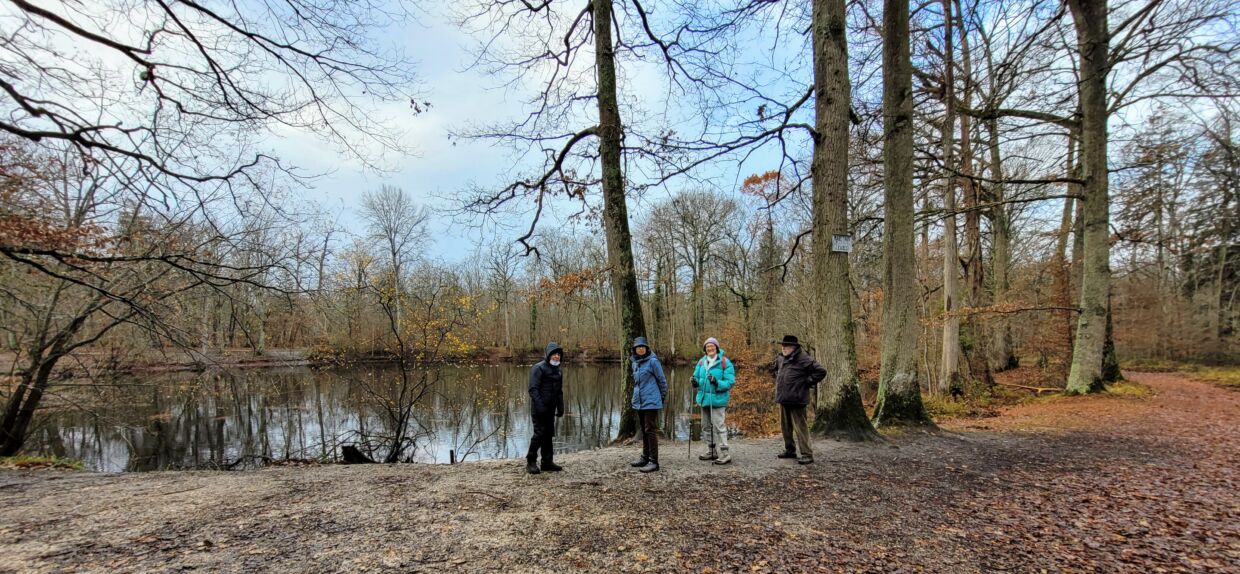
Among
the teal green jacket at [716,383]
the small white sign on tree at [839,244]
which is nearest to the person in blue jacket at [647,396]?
the teal green jacket at [716,383]

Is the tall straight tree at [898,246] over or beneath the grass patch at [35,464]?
over

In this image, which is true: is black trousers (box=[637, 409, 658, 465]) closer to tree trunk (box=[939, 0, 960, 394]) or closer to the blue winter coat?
the blue winter coat

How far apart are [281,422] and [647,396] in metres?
14.5

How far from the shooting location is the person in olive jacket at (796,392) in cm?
561

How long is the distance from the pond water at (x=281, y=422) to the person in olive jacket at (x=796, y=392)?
5.88 meters

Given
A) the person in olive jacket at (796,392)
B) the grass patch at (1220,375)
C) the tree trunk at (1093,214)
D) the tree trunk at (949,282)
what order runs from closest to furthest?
1. the person in olive jacket at (796,392)
2. the tree trunk at (1093,214)
3. the tree trunk at (949,282)
4. the grass patch at (1220,375)

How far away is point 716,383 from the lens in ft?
18.8

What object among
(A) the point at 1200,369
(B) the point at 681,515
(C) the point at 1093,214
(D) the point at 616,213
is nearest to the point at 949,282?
(C) the point at 1093,214

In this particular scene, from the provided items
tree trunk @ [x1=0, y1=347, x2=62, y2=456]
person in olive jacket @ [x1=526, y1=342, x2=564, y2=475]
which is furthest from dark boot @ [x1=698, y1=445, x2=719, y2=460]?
tree trunk @ [x1=0, y1=347, x2=62, y2=456]

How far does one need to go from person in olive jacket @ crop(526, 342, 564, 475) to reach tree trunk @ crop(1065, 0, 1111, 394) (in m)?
11.0

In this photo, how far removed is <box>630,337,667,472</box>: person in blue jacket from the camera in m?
5.52

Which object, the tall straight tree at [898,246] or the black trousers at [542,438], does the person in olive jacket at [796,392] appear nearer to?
the tall straight tree at [898,246]

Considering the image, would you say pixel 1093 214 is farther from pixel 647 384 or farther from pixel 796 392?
pixel 647 384

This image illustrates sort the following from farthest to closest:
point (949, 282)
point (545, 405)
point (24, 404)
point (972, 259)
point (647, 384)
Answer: point (972, 259), point (949, 282), point (24, 404), point (647, 384), point (545, 405)
